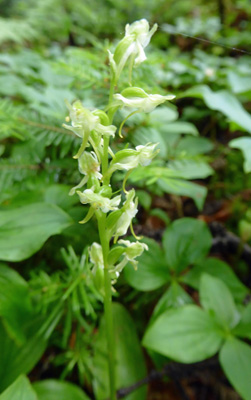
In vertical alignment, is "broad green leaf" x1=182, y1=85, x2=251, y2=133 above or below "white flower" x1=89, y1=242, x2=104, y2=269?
above

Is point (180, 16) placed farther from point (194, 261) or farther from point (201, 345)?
point (201, 345)

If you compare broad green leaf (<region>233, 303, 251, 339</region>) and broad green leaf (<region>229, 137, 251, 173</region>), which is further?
broad green leaf (<region>229, 137, 251, 173</region>)

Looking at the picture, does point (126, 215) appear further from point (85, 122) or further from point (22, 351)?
point (22, 351)

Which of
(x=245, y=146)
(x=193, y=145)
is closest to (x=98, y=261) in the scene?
(x=245, y=146)

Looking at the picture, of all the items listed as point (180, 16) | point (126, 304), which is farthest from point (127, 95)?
point (180, 16)

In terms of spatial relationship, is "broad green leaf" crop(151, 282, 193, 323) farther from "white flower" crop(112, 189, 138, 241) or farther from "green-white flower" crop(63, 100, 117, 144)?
"green-white flower" crop(63, 100, 117, 144)

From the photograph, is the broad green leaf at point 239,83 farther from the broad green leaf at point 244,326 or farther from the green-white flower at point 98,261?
the green-white flower at point 98,261

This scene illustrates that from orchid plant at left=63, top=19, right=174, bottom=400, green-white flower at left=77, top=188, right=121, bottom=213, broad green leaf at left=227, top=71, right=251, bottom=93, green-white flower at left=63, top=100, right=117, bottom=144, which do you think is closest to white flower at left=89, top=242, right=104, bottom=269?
orchid plant at left=63, top=19, right=174, bottom=400
